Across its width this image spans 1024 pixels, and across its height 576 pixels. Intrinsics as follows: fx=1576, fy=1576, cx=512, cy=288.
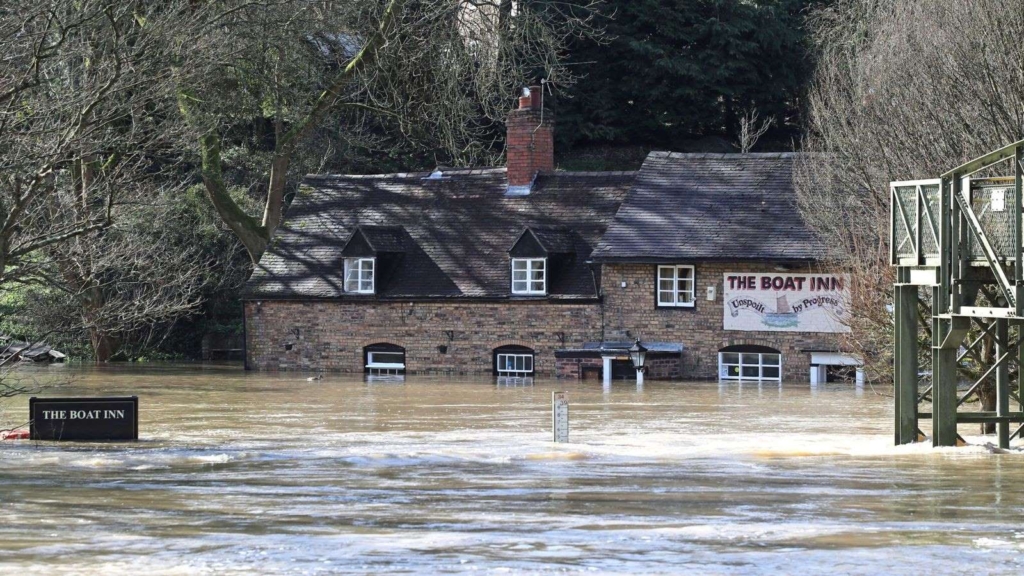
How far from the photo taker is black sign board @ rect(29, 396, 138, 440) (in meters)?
21.5

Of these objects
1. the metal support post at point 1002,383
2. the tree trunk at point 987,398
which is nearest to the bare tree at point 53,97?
the metal support post at point 1002,383

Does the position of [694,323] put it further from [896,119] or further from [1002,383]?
[1002,383]

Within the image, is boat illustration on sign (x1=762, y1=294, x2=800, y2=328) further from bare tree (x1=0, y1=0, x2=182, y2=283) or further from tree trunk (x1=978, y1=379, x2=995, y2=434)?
bare tree (x1=0, y1=0, x2=182, y2=283)

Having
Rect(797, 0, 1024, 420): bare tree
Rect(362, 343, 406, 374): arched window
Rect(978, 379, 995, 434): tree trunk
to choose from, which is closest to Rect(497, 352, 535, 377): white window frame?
Rect(362, 343, 406, 374): arched window

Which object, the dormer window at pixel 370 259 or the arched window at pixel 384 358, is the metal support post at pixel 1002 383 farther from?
the dormer window at pixel 370 259

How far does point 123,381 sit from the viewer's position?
1451 inches

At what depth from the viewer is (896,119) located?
29219 millimetres

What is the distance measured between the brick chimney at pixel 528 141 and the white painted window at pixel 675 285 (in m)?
5.41

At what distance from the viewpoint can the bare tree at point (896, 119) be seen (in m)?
25.3

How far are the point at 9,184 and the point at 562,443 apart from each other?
7973mm

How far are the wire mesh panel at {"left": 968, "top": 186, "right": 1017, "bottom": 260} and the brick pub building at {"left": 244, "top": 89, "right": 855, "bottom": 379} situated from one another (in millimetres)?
15700

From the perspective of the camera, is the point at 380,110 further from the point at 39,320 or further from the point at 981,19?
the point at 981,19

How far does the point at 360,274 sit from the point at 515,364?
5070 millimetres

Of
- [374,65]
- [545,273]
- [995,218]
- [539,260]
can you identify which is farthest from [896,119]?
[374,65]
